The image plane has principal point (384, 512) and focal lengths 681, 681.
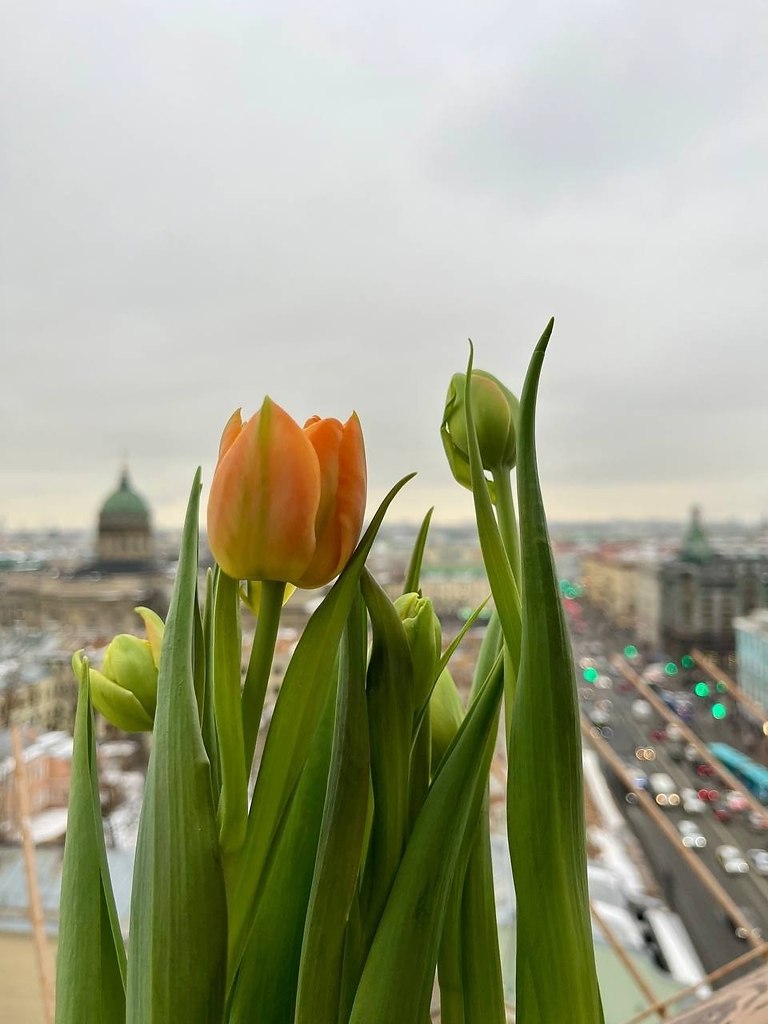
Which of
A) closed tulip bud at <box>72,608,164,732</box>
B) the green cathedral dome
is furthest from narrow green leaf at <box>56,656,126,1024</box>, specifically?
the green cathedral dome

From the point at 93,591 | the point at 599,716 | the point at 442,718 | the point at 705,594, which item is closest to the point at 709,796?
the point at 599,716

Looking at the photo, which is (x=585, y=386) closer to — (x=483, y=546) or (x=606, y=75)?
(x=606, y=75)

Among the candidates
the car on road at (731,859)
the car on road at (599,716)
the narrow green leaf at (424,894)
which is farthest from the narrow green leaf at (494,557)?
the car on road at (731,859)

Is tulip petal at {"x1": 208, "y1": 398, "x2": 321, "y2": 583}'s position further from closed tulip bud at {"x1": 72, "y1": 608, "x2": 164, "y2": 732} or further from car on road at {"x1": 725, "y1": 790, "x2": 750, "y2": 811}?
car on road at {"x1": 725, "y1": 790, "x2": 750, "y2": 811}

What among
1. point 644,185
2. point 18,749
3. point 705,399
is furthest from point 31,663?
point 705,399

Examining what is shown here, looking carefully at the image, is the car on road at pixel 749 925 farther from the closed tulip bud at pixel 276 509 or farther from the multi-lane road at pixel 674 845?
the closed tulip bud at pixel 276 509

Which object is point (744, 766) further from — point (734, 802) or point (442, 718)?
point (442, 718)
